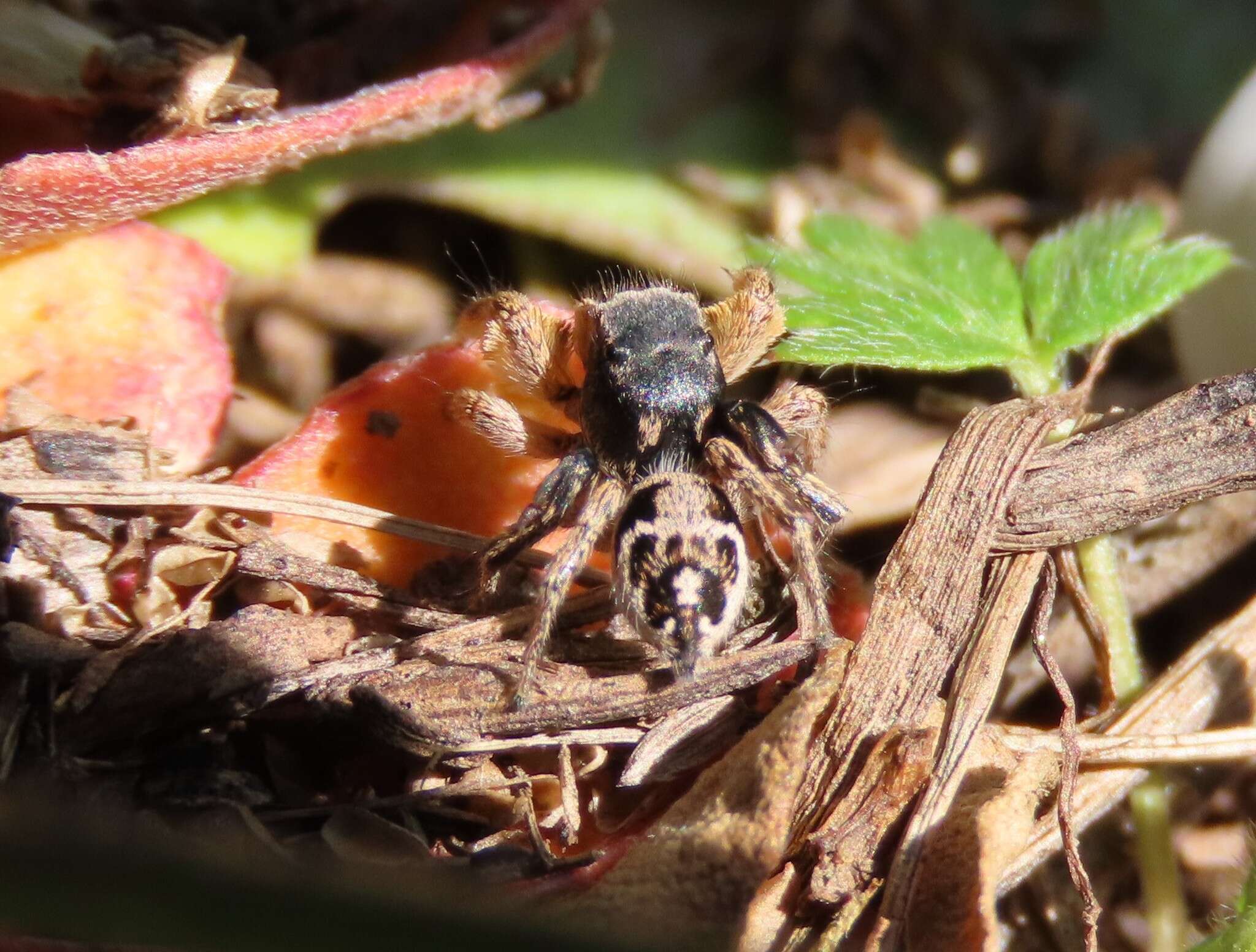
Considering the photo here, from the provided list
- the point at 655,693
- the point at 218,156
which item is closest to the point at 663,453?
the point at 655,693

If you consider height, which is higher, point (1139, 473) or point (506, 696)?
point (1139, 473)

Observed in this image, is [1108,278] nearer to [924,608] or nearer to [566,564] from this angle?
[924,608]

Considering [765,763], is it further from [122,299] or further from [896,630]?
[122,299]

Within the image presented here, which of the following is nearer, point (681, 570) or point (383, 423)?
point (681, 570)

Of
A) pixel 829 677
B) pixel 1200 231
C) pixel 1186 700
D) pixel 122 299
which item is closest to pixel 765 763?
pixel 829 677

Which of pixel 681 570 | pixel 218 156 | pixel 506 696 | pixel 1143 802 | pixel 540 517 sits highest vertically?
pixel 218 156

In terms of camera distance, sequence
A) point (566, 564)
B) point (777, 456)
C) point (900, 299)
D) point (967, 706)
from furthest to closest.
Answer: point (900, 299), point (777, 456), point (566, 564), point (967, 706)
